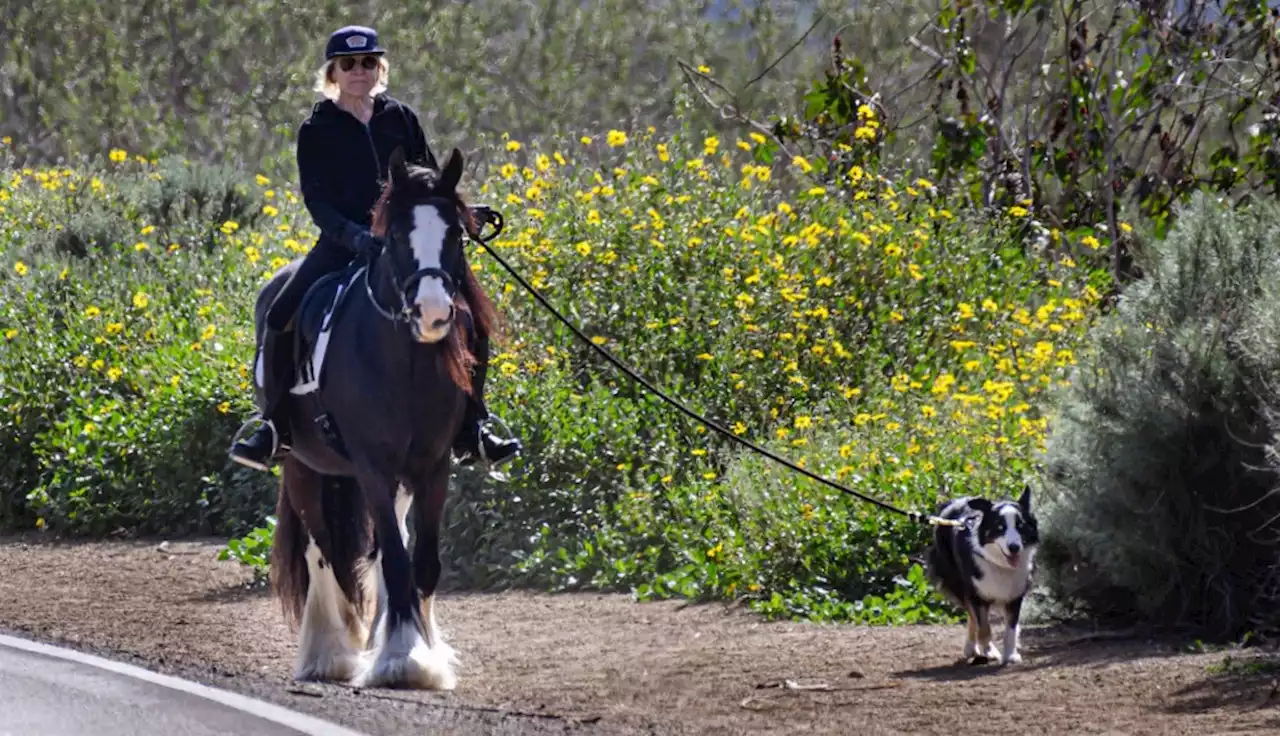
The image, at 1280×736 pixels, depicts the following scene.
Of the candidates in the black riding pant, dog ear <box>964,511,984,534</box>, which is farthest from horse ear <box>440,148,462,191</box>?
dog ear <box>964,511,984,534</box>

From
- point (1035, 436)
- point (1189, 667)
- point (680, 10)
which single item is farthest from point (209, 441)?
point (680, 10)

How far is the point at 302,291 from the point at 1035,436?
14.5 feet

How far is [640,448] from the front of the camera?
45.3ft

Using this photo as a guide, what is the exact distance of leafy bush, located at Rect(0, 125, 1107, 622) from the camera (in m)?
12.1

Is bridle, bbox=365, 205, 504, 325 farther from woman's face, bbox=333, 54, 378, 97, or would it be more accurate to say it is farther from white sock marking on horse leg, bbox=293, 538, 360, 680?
white sock marking on horse leg, bbox=293, 538, 360, 680

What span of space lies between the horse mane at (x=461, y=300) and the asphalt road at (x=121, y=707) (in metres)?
1.70

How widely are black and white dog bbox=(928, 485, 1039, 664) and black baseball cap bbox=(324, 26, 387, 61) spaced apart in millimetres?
3349

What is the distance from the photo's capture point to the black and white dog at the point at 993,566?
9242mm

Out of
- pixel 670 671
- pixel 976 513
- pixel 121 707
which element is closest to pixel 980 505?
pixel 976 513

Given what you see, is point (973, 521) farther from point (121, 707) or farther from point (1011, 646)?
point (121, 707)

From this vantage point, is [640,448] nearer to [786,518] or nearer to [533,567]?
[533,567]

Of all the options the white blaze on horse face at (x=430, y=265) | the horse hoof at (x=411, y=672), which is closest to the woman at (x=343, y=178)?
the white blaze on horse face at (x=430, y=265)

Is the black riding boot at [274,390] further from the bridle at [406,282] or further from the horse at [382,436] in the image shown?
the bridle at [406,282]

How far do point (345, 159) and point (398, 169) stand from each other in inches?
39.3
